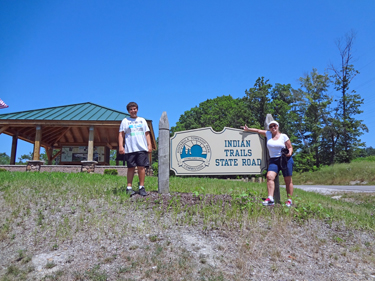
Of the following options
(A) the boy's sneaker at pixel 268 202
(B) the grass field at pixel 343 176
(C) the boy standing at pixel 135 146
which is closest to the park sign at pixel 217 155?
(C) the boy standing at pixel 135 146

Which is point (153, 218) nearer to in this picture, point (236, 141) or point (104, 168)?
point (236, 141)

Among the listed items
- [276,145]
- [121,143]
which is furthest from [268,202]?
[121,143]

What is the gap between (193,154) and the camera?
646 centimetres

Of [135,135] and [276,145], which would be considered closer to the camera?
[276,145]

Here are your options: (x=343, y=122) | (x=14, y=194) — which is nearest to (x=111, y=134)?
(x=14, y=194)

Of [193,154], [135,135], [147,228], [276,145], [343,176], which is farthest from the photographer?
[343,176]

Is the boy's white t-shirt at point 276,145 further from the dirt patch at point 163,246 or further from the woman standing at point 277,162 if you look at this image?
the dirt patch at point 163,246

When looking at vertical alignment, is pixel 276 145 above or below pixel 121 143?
below

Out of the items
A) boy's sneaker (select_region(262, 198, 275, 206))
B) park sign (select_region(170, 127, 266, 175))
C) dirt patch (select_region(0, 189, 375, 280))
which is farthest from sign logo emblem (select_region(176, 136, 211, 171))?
boy's sneaker (select_region(262, 198, 275, 206))

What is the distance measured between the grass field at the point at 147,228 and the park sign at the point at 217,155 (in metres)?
0.71

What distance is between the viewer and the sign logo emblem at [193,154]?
640 cm

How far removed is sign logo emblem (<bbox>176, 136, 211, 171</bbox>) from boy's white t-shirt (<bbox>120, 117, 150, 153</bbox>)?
3.05ft

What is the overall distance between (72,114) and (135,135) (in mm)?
14692

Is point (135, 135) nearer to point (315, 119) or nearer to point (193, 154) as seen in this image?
point (193, 154)
